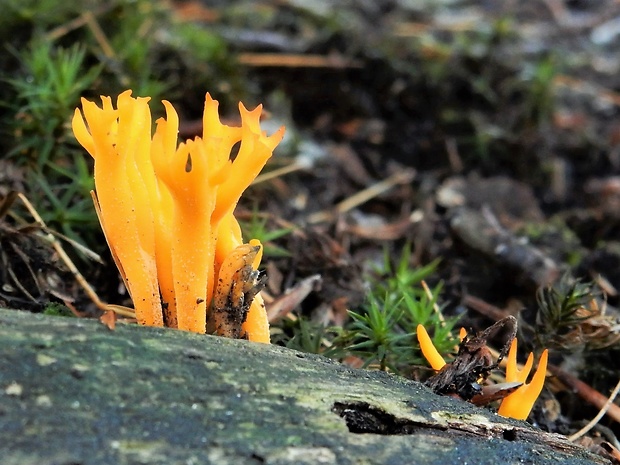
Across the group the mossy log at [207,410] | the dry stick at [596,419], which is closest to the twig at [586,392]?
the dry stick at [596,419]

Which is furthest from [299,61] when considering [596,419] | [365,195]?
[596,419]

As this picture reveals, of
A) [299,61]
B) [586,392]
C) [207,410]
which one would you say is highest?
[299,61]

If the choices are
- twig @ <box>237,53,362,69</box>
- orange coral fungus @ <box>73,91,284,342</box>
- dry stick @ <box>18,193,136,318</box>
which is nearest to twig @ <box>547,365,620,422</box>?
orange coral fungus @ <box>73,91,284,342</box>

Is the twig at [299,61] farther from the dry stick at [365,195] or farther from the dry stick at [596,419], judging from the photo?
the dry stick at [596,419]

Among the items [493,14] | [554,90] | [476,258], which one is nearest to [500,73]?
[554,90]

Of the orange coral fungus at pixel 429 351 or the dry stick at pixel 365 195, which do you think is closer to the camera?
the orange coral fungus at pixel 429 351

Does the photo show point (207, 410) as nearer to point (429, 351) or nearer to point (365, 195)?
point (429, 351)
